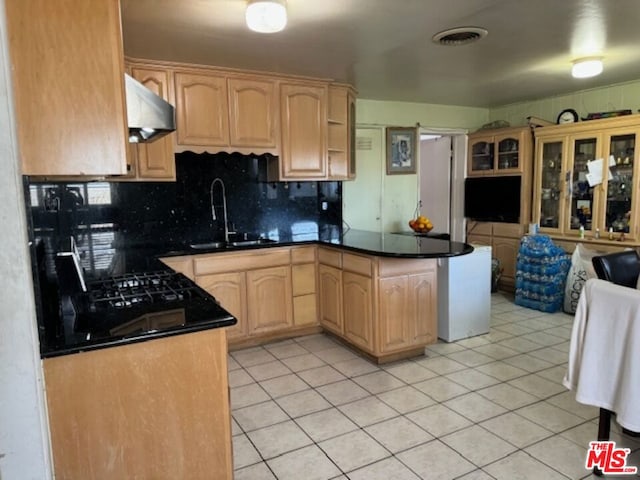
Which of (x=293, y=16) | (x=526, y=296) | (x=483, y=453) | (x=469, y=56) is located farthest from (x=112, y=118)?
(x=526, y=296)

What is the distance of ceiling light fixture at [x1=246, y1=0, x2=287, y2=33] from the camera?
2.12 metres

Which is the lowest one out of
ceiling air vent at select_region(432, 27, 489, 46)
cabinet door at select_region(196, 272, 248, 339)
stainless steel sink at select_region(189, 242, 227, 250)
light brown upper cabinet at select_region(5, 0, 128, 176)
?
cabinet door at select_region(196, 272, 248, 339)

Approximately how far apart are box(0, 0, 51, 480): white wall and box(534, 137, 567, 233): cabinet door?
492 centimetres

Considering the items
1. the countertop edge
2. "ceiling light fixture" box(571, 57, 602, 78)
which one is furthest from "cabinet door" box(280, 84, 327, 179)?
the countertop edge

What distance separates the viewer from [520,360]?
326 cm

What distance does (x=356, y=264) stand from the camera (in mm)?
3328

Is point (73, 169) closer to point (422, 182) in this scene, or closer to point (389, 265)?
point (389, 265)

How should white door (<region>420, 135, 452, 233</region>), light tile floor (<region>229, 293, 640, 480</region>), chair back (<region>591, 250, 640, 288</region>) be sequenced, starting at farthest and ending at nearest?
white door (<region>420, 135, 452, 233</region>)
chair back (<region>591, 250, 640, 288</region>)
light tile floor (<region>229, 293, 640, 480</region>)

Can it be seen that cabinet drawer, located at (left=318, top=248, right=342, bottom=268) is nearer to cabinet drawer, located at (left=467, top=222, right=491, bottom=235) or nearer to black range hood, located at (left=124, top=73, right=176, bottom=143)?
black range hood, located at (left=124, top=73, right=176, bottom=143)

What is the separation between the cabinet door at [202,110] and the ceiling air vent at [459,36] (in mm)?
1711

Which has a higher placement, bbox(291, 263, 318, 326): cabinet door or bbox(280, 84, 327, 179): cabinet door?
bbox(280, 84, 327, 179): cabinet door

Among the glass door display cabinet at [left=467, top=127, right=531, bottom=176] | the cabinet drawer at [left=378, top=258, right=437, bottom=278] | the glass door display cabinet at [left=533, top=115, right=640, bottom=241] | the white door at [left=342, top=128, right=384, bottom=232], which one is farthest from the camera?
the glass door display cabinet at [left=467, top=127, right=531, bottom=176]

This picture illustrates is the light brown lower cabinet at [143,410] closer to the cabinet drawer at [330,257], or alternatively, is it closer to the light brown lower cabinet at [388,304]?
the light brown lower cabinet at [388,304]

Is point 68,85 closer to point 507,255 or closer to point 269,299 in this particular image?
point 269,299
